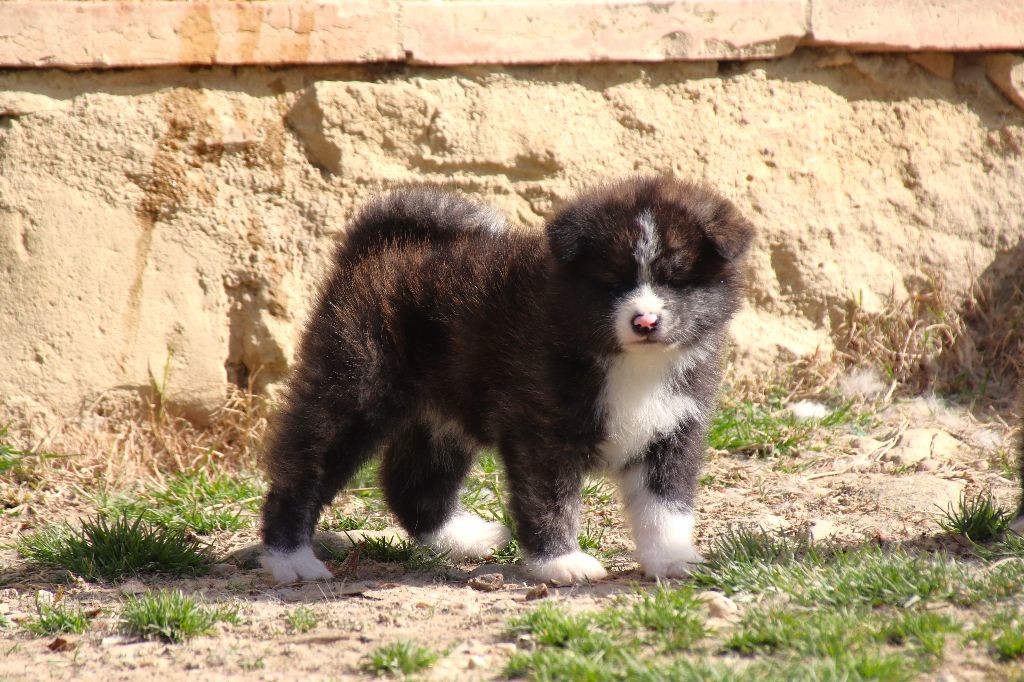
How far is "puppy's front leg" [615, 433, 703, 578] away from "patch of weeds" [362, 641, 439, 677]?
118 cm

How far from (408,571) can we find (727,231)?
6.06 feet

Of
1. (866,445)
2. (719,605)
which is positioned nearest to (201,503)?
(719,605)

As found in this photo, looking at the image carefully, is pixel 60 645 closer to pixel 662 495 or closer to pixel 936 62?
pixel 662 495

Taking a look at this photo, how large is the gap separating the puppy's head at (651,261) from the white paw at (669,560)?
2.47 ft

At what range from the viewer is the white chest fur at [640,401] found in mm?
4223

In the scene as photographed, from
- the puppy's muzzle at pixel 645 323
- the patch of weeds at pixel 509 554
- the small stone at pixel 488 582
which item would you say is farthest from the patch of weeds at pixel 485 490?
the puppy's muzzle at pixel 645 323

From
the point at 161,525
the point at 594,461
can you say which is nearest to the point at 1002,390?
the point at 594,461

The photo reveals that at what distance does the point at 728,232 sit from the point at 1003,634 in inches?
63.1

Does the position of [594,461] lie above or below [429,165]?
below

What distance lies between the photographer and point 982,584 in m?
3.53

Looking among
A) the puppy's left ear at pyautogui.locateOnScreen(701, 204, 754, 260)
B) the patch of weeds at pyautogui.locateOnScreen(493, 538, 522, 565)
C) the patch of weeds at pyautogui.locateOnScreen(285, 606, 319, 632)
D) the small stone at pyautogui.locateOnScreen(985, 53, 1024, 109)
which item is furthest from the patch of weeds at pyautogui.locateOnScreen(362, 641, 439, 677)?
the small stone at pyautogui.locateOnScreen(985, 53, 1024, 109)

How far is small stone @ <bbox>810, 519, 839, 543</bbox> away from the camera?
469 centimetres

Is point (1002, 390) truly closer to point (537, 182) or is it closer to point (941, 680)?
point (537, 182)

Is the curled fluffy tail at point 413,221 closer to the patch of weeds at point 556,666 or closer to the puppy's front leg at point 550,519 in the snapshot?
the puppy's front leg at point 550,519
